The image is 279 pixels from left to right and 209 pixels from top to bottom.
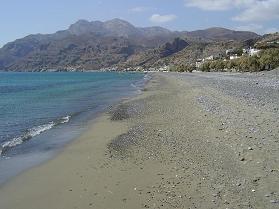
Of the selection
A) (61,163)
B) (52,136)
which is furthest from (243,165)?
(52,136)

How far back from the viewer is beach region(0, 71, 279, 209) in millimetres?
11102

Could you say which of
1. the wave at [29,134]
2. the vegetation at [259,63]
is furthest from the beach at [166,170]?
the vegetation at [259,63]

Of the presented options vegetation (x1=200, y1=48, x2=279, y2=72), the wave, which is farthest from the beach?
vegetation (x1=200, y1=48, x2=279, y2=72)

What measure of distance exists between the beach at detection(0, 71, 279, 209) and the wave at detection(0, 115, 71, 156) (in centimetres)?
308

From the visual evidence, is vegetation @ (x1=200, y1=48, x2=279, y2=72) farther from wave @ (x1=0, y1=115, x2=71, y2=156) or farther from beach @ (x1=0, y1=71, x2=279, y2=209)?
beach @ (x1=0, y1=71, x2=279, y2=209)

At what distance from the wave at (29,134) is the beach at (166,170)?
3080 millimetres

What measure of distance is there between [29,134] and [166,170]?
1290 centimetres

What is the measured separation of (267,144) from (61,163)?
26.1ft

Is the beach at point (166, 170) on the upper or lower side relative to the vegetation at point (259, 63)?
upper

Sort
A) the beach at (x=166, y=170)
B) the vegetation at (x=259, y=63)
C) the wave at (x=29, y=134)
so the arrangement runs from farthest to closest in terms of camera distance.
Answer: the vegetation at (x=259, y=63), the wave at (x=29, y=134), the beach at (x=166, y=170)

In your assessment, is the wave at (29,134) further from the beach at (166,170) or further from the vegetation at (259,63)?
the vegetation at (259,63)

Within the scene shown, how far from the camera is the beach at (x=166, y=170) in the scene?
1110 centimetres

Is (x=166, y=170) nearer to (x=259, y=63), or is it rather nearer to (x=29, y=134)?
(x=29, y=134)

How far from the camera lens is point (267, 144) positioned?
49.3 feet
